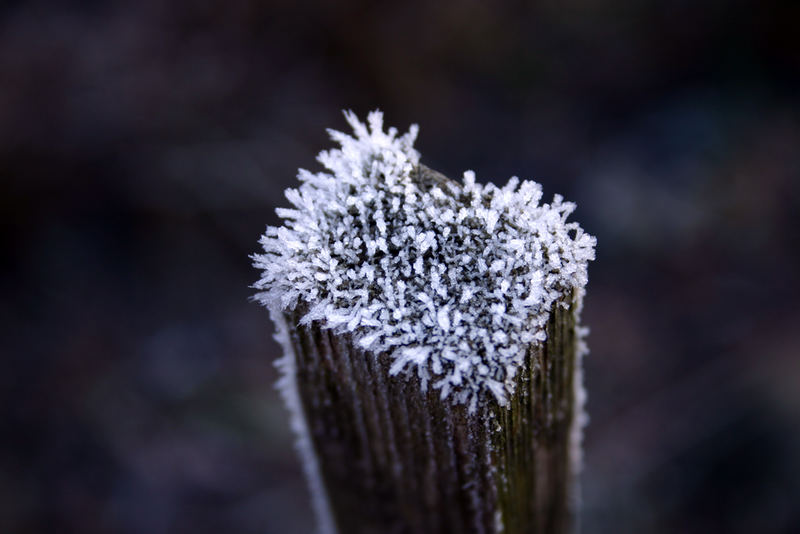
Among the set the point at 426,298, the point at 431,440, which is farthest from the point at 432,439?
the point at 426,298

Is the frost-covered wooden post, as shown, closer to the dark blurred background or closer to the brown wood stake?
the brown wood stake

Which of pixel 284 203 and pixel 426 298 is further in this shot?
pixel 284 203

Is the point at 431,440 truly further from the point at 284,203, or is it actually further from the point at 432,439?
the point at 284,203

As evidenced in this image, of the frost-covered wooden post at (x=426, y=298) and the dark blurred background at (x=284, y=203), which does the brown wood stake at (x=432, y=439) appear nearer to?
the frost-covered wooden post at (x=426, y=298)

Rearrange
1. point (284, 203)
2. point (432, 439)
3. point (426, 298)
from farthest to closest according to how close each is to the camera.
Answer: point (284, 203) → point (432, 439) → point (426, 298)

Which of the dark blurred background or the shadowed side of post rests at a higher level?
the dark blurred background

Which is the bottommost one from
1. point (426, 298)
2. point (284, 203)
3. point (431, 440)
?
point (431, 440)

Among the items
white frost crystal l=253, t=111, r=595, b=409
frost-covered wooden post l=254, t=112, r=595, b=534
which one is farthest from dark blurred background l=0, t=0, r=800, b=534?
white frost crystal l=253, t=111, r=595, b=409

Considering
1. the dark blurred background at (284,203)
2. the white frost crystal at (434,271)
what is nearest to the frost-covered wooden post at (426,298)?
the white frost crystal at (434,271)
